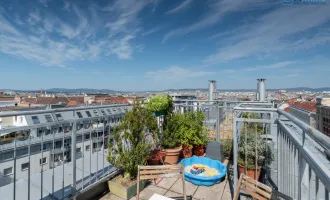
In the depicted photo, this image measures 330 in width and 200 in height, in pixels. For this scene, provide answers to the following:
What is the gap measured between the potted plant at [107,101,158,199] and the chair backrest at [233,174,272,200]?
1543 millimetres

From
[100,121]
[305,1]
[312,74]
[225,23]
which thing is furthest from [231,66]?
[100,121]

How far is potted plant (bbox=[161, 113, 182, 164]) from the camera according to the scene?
376 centimetres

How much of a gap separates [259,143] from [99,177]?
2767mm

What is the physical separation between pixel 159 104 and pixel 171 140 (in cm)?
89

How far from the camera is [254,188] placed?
172cm

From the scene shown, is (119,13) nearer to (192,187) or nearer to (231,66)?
(192,187)

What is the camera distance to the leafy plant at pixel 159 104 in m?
3.69

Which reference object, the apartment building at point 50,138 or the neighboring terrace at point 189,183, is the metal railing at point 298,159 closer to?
the neighboring terrace at point 189,183

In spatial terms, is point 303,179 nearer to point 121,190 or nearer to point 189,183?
point 189,183

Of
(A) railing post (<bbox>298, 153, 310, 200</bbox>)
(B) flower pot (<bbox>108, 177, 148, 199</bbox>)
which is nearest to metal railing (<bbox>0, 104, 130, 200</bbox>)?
(B) flower pot (<bbox>108, 177, 148, 199</bbox>)

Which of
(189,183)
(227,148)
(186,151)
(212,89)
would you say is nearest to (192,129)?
(186,151)

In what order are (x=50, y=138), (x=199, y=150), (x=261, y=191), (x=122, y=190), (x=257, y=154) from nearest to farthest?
(x=261, y=191) → (x=122, y=190) → (x=50, y=138) → (x=257, y=154) → (x=199, y=150)

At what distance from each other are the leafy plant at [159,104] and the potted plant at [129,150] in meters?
0.62

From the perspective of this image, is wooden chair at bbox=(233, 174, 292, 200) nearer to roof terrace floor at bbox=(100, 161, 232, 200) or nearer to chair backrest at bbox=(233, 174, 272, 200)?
chair backrest at bbox=(233, 174, 272, 200)
